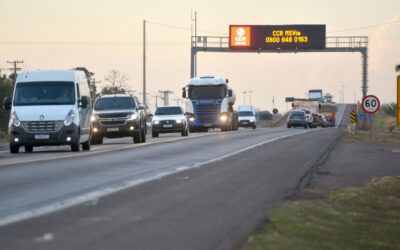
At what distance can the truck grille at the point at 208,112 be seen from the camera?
48844 mm

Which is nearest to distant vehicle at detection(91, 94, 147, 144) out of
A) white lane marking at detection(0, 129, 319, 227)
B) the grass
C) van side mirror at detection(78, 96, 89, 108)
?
van side mirror at detection(78, 96, 89, 108)

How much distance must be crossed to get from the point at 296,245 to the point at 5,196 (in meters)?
5.47

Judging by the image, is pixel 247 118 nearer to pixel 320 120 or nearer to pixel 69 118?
pixel 320 120

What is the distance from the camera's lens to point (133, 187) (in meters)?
12.1

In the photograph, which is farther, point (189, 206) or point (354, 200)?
point (354, 200)

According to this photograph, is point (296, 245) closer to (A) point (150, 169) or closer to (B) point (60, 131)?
(A) point (150, 169)

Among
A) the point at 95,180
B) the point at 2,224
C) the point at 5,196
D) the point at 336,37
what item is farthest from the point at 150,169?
the point at 336,37

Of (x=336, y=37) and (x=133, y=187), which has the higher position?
(x=336, y=37)

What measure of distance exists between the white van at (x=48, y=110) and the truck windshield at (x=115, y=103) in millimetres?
6496

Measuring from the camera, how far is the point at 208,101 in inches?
1914

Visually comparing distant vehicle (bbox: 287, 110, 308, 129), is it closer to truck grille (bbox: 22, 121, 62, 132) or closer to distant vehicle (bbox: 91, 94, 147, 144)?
distant vehicle (bbox: 91, 94, 147, 144)

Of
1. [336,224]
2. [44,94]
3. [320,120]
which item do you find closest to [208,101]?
[44,94]

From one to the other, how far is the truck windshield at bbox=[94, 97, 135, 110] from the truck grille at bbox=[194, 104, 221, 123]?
17203 millimetres

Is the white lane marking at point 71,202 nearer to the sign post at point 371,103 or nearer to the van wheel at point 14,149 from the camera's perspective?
the van wheel at point 14,149
